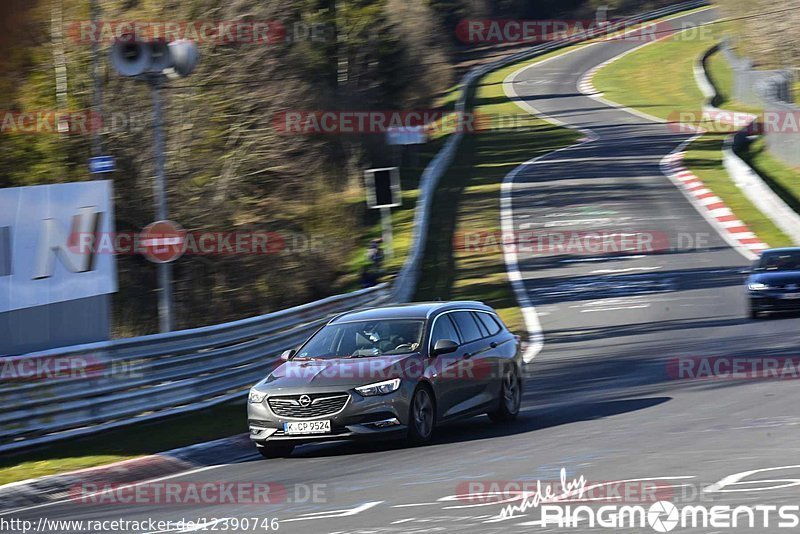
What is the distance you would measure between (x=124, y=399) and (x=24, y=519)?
4251mm

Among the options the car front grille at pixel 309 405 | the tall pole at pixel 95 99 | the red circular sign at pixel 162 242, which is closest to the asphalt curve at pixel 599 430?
the car front grille at pixel 309 405

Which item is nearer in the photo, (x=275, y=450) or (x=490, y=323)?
(x=275, y=450)

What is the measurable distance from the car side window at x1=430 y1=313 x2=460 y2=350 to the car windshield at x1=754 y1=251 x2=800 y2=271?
11170mm

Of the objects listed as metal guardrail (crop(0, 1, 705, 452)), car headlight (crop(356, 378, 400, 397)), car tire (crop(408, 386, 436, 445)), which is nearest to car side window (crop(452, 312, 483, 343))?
car tire (crop(408, 386, 436, 445))

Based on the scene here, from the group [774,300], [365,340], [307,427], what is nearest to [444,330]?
[365,340]

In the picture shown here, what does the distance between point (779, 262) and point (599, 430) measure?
11989mm

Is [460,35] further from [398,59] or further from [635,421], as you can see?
[635,421]

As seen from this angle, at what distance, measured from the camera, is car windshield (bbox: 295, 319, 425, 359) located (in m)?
12.7

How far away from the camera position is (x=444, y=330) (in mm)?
13273

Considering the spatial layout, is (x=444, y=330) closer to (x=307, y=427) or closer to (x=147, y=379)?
(x=307, y=427)

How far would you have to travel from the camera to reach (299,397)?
1189 centimetres

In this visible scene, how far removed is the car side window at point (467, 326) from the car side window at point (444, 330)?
0.49 ft

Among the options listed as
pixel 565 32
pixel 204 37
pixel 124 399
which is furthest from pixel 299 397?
pixel 565 32

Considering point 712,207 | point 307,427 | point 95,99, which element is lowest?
point 712,207
